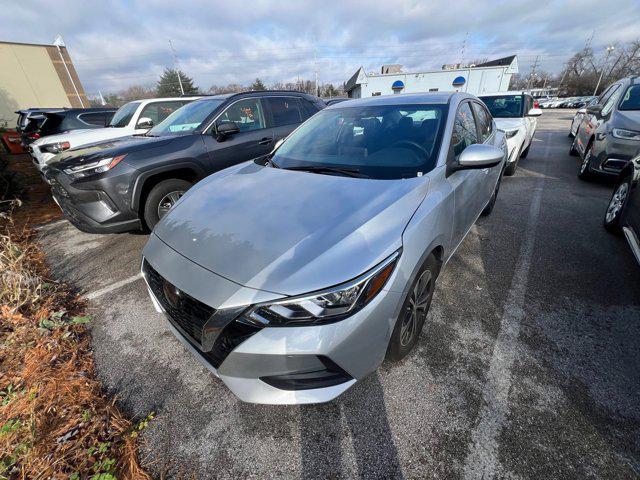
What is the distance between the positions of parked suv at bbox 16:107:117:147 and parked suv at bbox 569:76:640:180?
10413 mm

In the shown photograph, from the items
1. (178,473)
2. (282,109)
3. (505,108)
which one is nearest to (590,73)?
(505,108)

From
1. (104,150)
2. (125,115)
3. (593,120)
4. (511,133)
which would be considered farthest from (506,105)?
(125,115)

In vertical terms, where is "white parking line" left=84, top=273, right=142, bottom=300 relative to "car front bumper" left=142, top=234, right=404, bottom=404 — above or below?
below

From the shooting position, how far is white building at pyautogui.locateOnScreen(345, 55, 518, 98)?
91.5ft

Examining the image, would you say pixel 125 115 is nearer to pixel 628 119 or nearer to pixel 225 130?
pixel 225 130

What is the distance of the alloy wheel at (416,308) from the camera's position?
1.89 m

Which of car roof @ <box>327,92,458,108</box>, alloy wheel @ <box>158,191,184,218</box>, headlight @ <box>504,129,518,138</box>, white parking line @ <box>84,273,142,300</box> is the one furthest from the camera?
headlight @ <box>504,129,518,138</box>

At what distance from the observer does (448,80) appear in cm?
2983

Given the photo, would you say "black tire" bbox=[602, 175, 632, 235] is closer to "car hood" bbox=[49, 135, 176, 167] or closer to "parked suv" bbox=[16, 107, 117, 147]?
"car hood" bbox=[49, 135, 176, 167]

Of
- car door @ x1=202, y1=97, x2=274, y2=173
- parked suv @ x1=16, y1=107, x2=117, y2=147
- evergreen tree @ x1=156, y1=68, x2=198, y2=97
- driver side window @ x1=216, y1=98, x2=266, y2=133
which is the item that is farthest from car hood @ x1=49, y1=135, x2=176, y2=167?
evergreen tree @ x1=156, y1=68, x2=198, y2=97

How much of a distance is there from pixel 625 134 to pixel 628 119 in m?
0.27

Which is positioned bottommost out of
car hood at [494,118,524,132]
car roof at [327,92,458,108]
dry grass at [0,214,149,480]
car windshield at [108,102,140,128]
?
dry grass at [0,214,149,480]

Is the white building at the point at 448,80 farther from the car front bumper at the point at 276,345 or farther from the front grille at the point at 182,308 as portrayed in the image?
the front grille at the point at 182,308

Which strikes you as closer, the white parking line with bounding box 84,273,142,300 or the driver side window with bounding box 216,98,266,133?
the white parking line with bounding box 84,273,142,300
